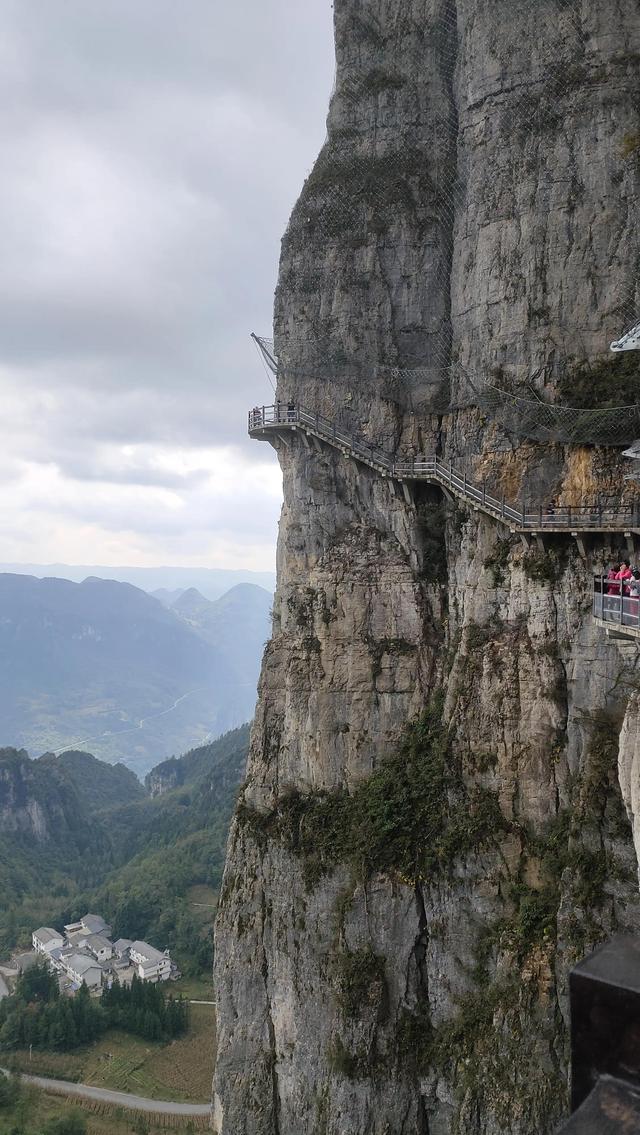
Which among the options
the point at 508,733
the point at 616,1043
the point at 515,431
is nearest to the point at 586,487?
the point at 515,431

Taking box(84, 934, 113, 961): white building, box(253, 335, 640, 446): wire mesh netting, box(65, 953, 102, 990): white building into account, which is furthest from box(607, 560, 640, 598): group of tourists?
box(84, 934, 113, 961): white building

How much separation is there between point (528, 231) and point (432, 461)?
24.8 ft

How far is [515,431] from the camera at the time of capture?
23.9 m

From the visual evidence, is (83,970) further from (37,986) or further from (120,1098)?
(120,1098)

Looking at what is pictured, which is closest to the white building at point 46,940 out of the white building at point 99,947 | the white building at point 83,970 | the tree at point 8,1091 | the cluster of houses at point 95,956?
the cluster of houses at point 95,956

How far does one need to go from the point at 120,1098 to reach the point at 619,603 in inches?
1731

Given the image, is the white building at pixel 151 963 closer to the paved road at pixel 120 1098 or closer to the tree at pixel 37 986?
the tree at pixel 37 986

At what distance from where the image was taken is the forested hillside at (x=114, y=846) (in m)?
75.8

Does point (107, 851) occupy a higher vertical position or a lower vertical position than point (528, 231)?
lower

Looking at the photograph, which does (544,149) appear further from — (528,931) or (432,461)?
(528,931)

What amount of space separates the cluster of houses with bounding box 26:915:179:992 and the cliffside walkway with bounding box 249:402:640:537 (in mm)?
49402

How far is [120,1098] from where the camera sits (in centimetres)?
4428

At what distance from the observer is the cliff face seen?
21312 mm

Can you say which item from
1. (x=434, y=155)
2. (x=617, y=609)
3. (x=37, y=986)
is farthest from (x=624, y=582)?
(x=37, y=986)
